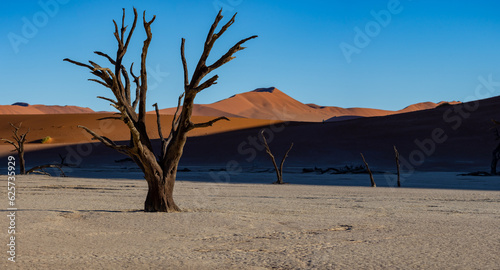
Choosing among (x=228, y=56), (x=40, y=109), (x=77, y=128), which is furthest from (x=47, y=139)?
(x=40, y=109)

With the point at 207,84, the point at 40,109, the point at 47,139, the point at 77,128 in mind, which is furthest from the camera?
the point at 40,109

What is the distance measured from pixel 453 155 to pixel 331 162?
7.11m

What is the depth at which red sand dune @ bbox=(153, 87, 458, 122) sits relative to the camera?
140m

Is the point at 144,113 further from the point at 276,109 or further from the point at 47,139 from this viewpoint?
the point at 276,109

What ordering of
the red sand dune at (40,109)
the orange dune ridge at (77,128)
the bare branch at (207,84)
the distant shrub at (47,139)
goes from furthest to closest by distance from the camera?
the red sand dune at (40,109), the orange dune ridge at (77,128), the distant shrub at (47,139), the bare branch at (207,84)

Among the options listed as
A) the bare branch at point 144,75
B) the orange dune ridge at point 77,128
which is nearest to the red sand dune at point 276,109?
the orange dune ridge at point 77,128

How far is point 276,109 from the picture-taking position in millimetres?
152750

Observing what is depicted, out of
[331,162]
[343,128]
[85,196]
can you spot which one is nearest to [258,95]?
[343,128]

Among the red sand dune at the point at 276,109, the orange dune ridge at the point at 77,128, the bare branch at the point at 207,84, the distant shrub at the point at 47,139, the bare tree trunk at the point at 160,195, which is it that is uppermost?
the red sand dune at the point at 276,109

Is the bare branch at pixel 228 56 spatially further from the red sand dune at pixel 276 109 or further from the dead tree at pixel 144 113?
the red sand dune at pixel 276 109

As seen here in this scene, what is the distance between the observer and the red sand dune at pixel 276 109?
5517 inches

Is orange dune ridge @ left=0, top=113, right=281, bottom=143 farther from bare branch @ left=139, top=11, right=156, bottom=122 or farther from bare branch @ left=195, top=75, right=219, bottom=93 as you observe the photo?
bare branch @ left=195, top=75, right=219, bottom=93

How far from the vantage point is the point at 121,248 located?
588 cm

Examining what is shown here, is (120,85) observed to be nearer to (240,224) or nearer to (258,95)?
(240,224)
